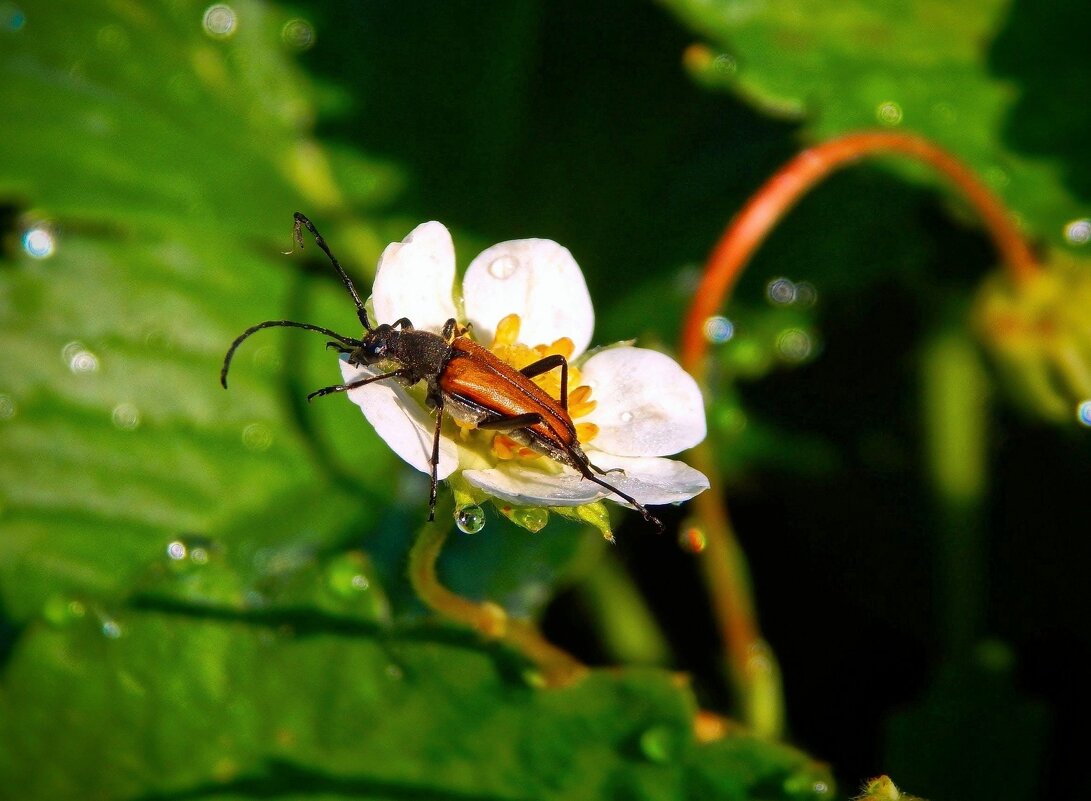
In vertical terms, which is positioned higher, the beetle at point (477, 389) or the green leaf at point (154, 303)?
the green leaf at point (154, 303)

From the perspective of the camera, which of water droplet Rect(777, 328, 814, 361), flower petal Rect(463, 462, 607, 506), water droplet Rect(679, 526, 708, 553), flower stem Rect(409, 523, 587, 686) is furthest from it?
water droplet Rect(777, 328, 814, 361)

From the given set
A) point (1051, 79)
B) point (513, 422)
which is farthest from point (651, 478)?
point (1051, 79)

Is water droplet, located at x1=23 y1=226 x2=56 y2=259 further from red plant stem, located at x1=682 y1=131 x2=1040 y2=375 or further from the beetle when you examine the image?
red plant stem, located at x1=682 y1=131 x2=1040 y2=375

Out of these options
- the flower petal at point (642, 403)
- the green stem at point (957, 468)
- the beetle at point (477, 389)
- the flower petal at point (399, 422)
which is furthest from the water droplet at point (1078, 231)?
the flower petal at point (399, 422)

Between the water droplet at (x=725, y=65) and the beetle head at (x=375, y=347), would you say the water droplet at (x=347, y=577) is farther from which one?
the water droplet at (x=725, y=65)

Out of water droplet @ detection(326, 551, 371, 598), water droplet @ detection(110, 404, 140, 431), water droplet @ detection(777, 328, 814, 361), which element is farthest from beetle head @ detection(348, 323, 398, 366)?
water droplet @ detection(777, 328, 814, 361)

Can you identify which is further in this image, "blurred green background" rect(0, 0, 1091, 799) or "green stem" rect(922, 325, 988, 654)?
"green stem" rect(922, 325, 988, 654)
